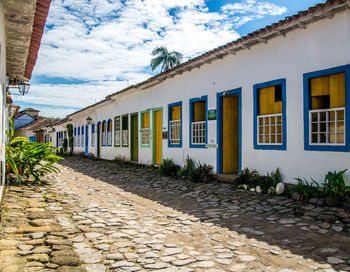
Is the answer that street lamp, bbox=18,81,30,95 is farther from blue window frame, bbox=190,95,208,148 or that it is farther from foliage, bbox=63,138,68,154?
foliage, bbox=63,138,68,154

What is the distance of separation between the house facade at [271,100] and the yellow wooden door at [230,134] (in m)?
0.03

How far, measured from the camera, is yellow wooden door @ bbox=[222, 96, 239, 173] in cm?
935

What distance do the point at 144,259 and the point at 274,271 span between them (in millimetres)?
1342

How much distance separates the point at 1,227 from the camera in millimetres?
4281

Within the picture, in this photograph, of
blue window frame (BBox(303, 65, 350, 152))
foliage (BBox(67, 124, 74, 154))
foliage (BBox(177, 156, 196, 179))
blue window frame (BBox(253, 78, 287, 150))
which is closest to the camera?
blue window frame (BBox(303, 65, 350, 152))

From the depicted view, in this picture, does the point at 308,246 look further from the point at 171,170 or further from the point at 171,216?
the point at 171,170

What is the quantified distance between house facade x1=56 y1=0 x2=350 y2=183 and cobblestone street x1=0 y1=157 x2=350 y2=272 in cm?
121

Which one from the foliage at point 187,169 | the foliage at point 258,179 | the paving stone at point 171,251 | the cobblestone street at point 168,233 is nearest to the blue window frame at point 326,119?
the foliage at point 258,179

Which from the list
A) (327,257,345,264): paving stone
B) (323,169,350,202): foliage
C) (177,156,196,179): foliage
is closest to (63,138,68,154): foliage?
(177,156,196,179): foliage

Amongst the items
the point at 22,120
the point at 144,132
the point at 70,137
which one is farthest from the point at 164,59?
the point at 22,120

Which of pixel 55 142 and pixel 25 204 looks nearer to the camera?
pixel 25 204

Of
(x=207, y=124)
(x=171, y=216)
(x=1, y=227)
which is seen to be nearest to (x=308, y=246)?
(x=171, y=216)

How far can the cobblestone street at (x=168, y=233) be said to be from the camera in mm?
3363

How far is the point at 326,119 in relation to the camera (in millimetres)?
6461
